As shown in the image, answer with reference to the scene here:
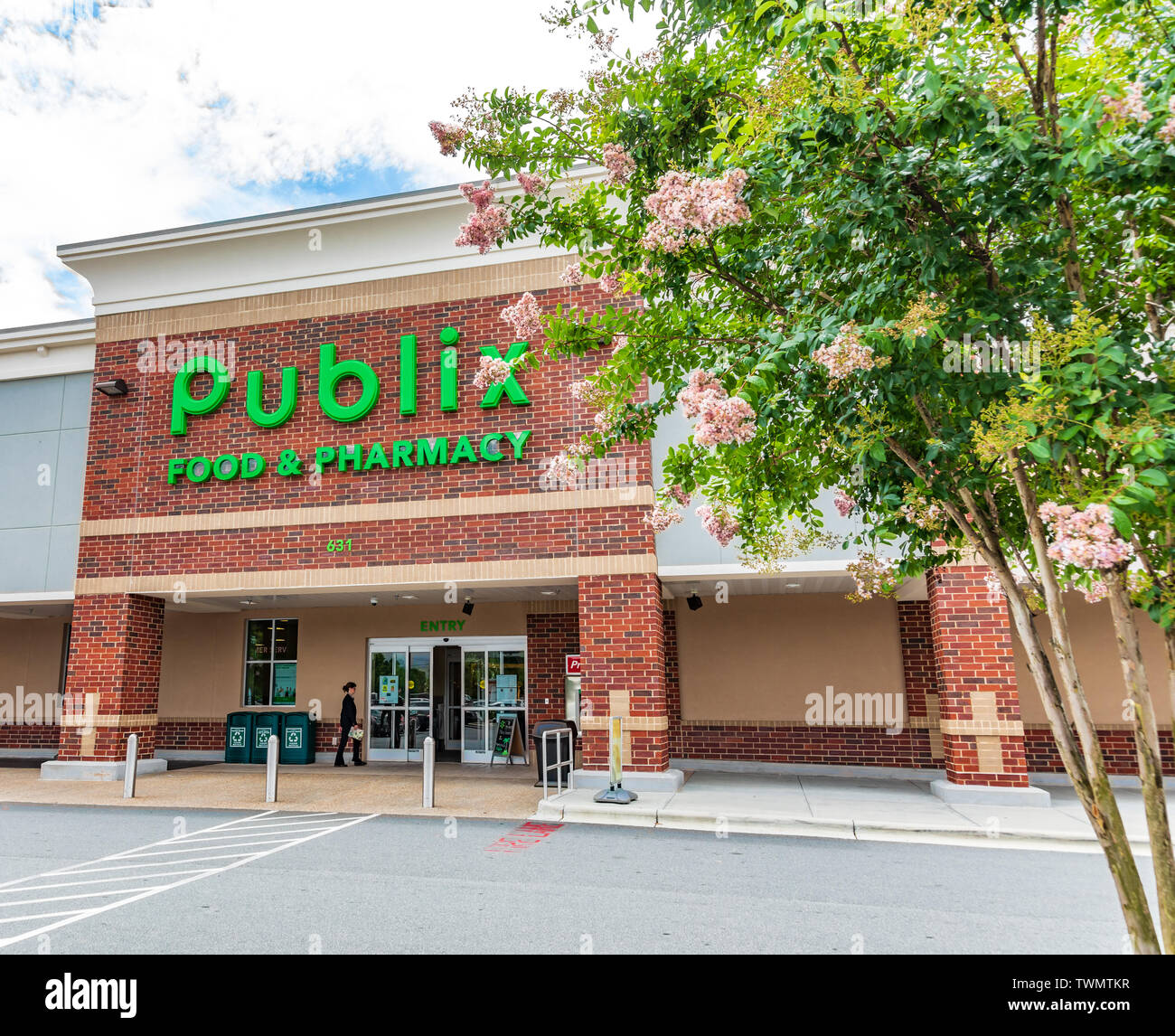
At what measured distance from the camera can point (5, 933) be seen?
5.52 m

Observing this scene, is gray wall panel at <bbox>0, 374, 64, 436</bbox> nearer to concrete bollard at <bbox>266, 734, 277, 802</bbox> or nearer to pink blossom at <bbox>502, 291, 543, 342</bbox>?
concrete bollard at <bbox>266, 734, 277, 802</bbox>

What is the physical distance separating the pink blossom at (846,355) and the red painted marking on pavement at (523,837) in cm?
684

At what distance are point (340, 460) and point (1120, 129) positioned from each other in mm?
12358

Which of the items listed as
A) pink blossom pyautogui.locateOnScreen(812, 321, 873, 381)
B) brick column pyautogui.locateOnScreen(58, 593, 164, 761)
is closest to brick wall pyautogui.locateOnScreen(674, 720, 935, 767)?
brick column pyautogui.locateOnScreen(58, 593, 164, 761)

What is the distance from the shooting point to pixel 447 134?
172 inches

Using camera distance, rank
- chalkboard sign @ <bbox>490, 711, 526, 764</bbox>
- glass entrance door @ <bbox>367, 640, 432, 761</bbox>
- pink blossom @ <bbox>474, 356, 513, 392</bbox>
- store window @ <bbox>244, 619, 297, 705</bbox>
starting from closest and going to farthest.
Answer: pink blossom @ <bbox>474, 356, 513, 392</bbox> < chalkboard sign @ <bbox>490, 711, 526, 764</bbox> < glass entrance door @ <bbox>367, 640, 432, 761</bbox> < store window @ <bbox>244, 619, 297, 705</bbox>

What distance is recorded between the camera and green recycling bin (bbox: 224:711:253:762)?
16.1 m

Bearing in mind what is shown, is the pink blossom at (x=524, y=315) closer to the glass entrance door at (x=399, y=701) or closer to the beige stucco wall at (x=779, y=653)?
the beige stucco wall at (x=779, y=653)

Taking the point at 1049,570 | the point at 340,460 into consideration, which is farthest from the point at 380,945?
the point at 340,460

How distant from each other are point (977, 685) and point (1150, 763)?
8795 millimetres

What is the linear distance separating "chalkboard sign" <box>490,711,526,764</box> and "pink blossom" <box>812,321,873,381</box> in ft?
46.2

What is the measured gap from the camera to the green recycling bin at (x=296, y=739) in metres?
15.9

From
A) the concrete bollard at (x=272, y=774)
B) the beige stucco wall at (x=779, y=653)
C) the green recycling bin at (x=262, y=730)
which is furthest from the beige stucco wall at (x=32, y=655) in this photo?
the beige stucco wall at (x=779, y=653)

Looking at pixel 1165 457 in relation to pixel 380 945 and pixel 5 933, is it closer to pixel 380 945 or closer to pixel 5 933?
pixel 380 945
